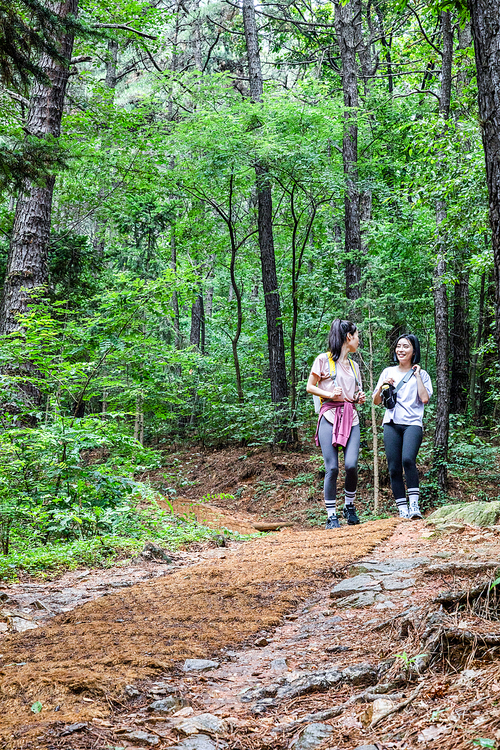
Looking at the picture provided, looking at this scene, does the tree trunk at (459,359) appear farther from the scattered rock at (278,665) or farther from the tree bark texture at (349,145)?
the scattered rock at (278,665)

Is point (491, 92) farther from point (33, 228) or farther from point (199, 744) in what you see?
point (33, 228)

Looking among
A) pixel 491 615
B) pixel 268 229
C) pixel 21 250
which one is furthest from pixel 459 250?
pixel 491 615

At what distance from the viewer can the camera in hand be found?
6727mm

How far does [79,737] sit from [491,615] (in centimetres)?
161

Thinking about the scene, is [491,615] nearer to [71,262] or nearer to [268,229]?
[71,262]

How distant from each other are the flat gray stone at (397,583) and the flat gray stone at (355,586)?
0.16 ft

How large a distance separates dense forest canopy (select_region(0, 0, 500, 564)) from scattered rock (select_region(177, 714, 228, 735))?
261cm

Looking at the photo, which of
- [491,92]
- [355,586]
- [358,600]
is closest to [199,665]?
[358,600]

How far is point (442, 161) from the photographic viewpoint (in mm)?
9328

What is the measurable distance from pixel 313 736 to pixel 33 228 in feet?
27.3

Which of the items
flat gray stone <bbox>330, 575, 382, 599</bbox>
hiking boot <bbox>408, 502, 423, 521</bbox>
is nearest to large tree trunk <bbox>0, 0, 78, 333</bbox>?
hiking boot <bbox>408, 502, 423, 521</bbox>

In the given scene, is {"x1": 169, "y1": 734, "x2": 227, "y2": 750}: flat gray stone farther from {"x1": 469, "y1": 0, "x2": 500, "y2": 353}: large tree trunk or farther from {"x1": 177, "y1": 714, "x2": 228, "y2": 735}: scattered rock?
{"x1": 469, "y1": 0, "x2": 500, "y2": 353}: large tree trunk

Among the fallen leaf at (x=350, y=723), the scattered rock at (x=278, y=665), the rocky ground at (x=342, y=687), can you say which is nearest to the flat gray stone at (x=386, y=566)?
the rocky ground at (x=342, y=687)

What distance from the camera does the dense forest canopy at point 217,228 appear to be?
6.33 metres
